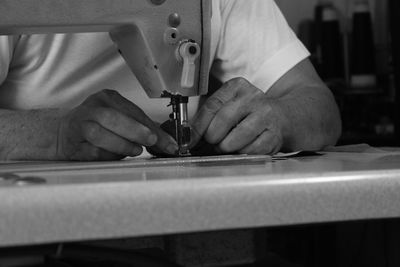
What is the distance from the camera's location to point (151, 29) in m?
1.03

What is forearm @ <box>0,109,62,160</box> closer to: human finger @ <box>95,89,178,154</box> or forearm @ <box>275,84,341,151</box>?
human finger @ <box>95,89,178,154</box>

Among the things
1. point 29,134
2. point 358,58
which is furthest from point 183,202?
point 358,58

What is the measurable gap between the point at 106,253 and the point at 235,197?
134mm

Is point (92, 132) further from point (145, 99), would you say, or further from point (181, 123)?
point (145, 99)

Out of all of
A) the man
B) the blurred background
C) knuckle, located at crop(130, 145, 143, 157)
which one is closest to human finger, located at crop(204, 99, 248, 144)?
the man

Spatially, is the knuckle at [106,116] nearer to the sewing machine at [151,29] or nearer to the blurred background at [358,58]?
the sewing machine at [151,29]

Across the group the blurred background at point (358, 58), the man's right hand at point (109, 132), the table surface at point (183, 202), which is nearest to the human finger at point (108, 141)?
the man's right hand at point (109, 132)

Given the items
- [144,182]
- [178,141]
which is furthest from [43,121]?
[144,182]

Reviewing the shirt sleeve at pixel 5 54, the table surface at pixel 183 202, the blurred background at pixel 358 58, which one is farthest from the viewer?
the blurred background at pixel 358 58

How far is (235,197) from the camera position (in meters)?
0.63

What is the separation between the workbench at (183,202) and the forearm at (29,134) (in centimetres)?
55

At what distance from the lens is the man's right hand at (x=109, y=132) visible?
3.60 feet

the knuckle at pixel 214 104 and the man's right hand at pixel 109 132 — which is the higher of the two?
the knuckle at pixel 214 104

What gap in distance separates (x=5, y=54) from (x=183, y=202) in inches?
32.6
